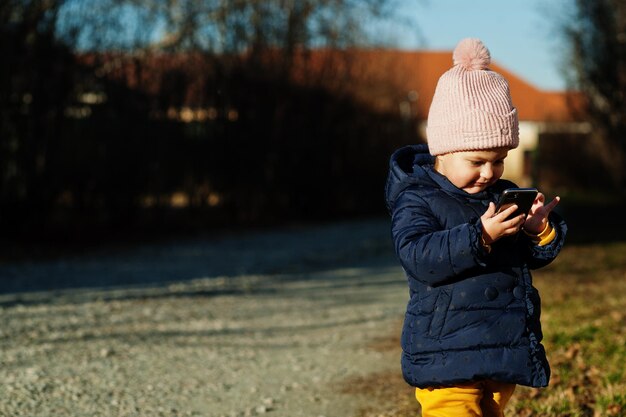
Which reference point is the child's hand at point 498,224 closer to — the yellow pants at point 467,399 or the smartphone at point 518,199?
the smartphone at point 518,199

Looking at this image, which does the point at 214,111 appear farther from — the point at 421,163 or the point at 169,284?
the point at 421,163

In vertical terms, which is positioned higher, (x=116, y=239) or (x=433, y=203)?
(x=433, y=203)

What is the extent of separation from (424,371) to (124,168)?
388 inches

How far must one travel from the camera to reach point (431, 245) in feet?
9.09

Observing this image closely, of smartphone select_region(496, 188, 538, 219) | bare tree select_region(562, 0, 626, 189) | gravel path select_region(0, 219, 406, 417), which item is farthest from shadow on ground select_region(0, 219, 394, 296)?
smartphone select_region(496, 188, 538, 219)

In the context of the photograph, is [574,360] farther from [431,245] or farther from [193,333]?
[431,245]

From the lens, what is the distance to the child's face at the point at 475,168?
2.92 meters

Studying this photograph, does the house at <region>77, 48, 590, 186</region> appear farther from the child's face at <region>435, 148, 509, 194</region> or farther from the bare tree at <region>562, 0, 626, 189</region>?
the child's face at <region>435, 148, 509, 194</region>

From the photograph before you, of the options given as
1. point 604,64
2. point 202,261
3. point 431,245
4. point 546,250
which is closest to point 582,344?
point 546,250

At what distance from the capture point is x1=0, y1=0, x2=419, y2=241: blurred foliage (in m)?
10.9

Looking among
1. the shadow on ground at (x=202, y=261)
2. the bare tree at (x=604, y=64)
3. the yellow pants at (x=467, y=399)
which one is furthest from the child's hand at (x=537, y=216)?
the bare tree at (x=604, y=64)

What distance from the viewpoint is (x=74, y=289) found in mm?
8281

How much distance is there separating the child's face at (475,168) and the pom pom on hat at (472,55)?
303mm

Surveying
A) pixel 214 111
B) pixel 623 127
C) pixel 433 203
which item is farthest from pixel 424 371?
pixel 623 127
